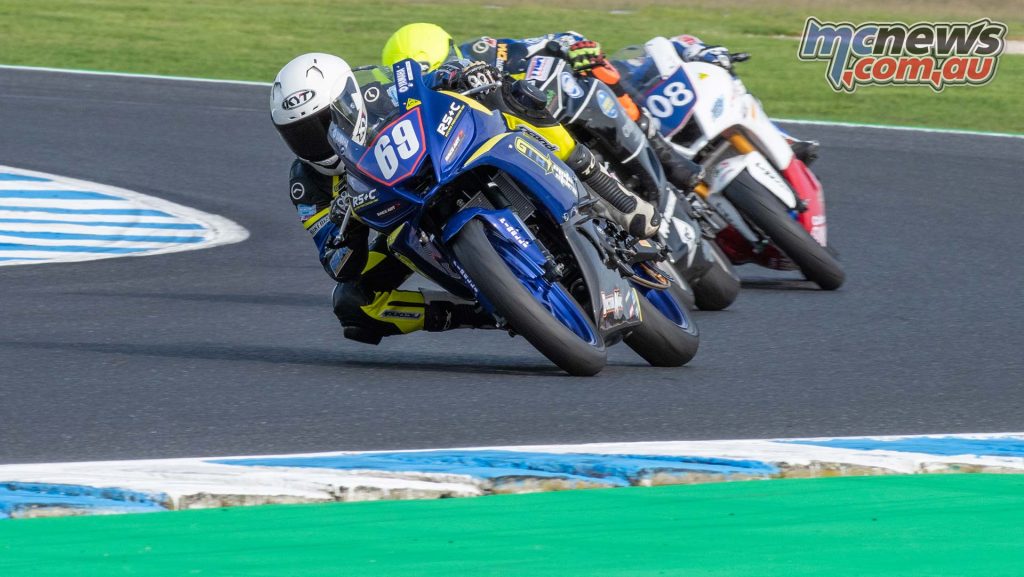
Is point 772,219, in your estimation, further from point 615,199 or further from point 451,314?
point 451,314

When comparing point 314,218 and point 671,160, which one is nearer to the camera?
point 314,218

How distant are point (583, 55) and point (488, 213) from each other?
2.00m

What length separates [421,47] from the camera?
7.09 m

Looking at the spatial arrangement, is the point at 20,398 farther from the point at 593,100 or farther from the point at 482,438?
the point at 593,100

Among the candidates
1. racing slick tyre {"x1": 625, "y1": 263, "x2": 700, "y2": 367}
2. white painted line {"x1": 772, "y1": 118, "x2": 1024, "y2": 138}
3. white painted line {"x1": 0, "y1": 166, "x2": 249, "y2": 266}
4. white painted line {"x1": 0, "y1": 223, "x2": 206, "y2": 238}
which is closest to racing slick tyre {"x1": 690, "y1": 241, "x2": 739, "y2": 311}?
racing slick tyre {"x1": 625, "y1": 263, "x2": 700, "y2": 367}

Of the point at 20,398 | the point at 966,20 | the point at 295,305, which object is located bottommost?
the point at 966,20

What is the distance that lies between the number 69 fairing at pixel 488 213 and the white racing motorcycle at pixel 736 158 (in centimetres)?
215

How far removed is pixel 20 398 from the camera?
18.5 feet

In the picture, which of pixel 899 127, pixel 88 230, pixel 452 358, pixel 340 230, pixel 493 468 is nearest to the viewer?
pixel 493 468

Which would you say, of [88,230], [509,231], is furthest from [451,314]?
[88,230]

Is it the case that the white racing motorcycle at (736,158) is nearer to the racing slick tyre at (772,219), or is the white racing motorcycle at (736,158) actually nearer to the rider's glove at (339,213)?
the racing slick tyre at (772,219)

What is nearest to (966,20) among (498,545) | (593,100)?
(593,100)

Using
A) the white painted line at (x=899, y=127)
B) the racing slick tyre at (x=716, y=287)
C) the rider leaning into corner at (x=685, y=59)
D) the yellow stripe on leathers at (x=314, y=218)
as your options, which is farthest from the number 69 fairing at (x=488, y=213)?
the white painted line at (x=899, y=127)

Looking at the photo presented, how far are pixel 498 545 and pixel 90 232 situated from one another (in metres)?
6.67
